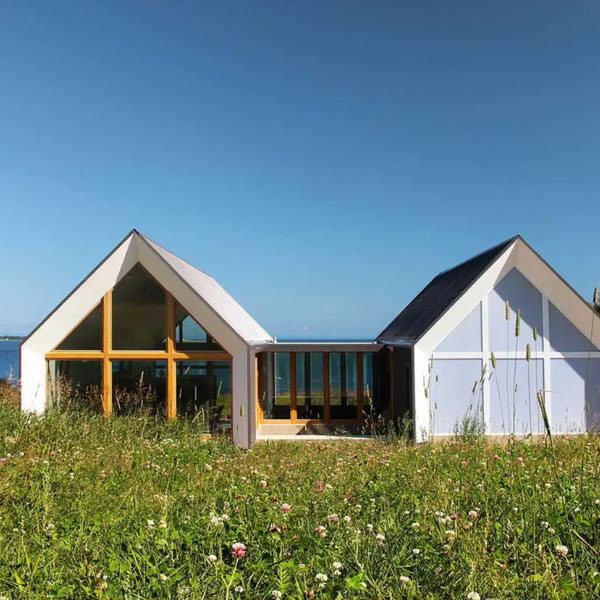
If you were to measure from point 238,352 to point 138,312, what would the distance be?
2619mm

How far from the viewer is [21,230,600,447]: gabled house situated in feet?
39.5

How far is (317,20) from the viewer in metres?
16.5

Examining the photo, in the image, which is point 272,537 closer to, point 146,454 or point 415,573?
point 415,573

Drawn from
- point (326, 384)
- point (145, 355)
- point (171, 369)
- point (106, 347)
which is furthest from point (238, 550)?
point (326, 384)

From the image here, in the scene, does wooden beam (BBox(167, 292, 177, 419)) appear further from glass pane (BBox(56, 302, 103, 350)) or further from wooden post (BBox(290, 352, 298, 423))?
wooden post (BBox(290, 352, 298, 423))

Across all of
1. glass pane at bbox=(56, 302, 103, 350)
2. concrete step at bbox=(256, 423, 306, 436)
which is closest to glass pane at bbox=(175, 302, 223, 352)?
glass pane at bbox=(56, 302, 103, 350)

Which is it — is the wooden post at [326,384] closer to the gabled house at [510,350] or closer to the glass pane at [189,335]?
the gabled house at [510,350]

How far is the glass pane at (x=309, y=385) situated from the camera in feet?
54.3

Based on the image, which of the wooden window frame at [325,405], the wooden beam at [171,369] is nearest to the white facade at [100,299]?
the wooden beam at [171,369]

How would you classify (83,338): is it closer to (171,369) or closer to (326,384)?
(171,369)

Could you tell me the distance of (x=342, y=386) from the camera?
16.4m

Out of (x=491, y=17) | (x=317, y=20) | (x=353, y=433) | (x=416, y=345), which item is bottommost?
(x=353, y=433)

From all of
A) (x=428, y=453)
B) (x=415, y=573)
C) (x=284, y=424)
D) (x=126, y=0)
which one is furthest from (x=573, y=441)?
(x=126, y=0)

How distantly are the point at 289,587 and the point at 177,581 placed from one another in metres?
0.68
